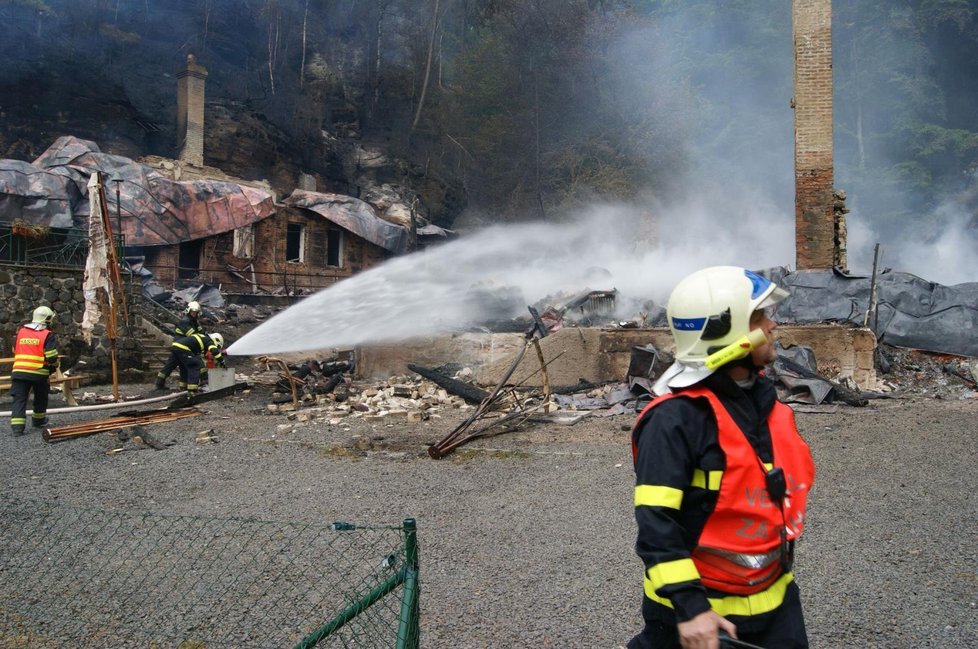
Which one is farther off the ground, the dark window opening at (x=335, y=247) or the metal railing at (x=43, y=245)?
the dark window opening at (x=335, y=247)

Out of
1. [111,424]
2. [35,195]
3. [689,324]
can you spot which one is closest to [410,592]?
[689,324]

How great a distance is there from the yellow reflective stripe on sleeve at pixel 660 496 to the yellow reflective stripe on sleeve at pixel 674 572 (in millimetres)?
129

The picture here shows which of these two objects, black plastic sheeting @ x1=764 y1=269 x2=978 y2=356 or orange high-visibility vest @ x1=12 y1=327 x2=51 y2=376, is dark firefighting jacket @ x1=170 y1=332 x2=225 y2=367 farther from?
black plastic sheeting @ x1=764 y1=269 x2=978 y2=356

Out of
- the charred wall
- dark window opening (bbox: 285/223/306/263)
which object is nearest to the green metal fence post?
the charred wall

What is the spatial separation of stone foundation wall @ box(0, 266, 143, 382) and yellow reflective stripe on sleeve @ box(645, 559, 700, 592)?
1437 cm

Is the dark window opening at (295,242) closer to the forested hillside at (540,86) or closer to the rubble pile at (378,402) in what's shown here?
the forested hillside at (540,86)

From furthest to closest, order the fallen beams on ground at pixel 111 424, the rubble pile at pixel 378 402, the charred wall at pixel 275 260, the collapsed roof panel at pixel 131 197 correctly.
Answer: the charred wall at pixel 275 260 < the collapsed roof panel at pixel 131 197 < the rubble pile at pixel 378 402 < the fallen beams on ground at pixel 111 424

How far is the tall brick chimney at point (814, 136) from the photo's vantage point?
1320 cm

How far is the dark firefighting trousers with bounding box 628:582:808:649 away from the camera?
1.72 meters

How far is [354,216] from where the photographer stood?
27.5 m

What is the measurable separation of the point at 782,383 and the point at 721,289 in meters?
7.89

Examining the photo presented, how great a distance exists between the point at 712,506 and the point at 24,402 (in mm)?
9304

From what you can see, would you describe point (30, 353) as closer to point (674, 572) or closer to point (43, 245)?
point (674, 572)

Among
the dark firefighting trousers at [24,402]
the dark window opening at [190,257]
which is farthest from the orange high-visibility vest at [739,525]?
the dark window opening at [190,257]
